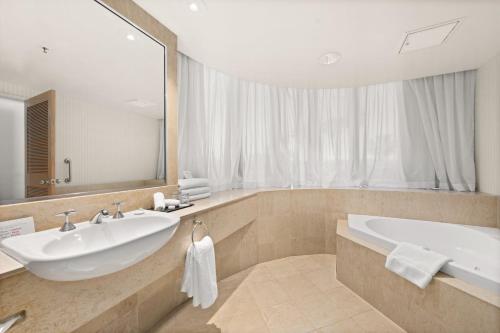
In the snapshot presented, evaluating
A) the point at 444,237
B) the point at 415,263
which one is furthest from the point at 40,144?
the point at 444,237

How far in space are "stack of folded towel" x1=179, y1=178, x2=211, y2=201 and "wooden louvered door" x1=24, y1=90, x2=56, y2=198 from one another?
0.75 metres

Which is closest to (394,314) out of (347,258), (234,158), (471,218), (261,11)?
(347,258)

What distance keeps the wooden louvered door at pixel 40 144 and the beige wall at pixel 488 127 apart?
11.2 feet

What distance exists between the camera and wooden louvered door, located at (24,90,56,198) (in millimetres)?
835

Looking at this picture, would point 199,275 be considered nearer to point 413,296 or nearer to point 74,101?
point 74,101

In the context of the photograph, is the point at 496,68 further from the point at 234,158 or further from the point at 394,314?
the point at 234,158

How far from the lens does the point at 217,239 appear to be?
1.43 metres

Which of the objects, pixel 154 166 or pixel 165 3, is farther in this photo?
pixel 154 166

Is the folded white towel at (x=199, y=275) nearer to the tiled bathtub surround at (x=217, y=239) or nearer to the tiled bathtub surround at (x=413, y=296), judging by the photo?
the tiled bathtub surround at (x=217, y=239)

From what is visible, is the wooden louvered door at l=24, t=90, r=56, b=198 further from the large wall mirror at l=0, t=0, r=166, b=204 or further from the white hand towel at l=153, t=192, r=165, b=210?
the white hand towel at l=153, t=192, r=165, b=210

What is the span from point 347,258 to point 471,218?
1.32m

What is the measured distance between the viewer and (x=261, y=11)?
126 cm

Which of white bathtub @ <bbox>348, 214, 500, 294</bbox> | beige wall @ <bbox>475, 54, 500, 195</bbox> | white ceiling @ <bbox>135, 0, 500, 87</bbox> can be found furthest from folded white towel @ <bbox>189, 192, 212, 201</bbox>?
beige wall @ <bbox>475, 54, 500, 195</bbox>

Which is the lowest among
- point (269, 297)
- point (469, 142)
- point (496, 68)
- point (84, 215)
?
point (269, 297)
